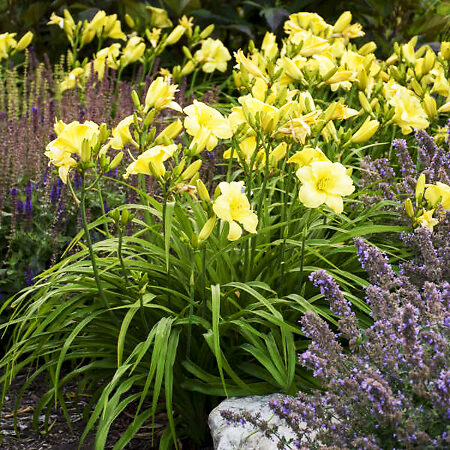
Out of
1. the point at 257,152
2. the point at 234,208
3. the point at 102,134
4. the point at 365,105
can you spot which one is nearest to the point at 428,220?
the point at 257,152

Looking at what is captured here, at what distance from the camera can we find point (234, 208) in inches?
81.7

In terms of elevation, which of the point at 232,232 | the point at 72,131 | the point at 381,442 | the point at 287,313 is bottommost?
the point at 287,313

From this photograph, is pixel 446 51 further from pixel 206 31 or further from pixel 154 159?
pixel 154 159

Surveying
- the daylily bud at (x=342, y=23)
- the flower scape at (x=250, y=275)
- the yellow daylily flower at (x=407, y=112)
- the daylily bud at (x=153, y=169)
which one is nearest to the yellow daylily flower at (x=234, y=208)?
the flower scape at (x=250, y=275)

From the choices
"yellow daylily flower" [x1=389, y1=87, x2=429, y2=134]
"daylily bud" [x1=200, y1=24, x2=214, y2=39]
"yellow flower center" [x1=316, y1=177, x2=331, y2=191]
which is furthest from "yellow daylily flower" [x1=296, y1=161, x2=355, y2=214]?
"daylily bud" [x1=200, y1=24, x2=214, y2=39]

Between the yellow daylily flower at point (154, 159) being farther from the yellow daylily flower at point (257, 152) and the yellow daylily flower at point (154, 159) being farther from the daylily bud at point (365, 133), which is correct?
the daylily bud at point (365, 133)

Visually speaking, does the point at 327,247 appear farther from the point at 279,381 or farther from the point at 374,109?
the point at 374,109

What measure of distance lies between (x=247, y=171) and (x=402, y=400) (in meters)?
0.97

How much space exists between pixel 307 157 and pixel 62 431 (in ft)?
4.40

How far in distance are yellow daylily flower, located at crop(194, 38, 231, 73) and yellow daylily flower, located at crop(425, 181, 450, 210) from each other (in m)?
2.28

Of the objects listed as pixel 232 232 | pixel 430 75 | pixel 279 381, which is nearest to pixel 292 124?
pixel 232 232

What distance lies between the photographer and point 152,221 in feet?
9.03

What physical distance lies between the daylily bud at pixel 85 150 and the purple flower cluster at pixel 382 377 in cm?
73

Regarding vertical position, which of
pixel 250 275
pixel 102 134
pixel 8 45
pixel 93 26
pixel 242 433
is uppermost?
pixel 102 134
